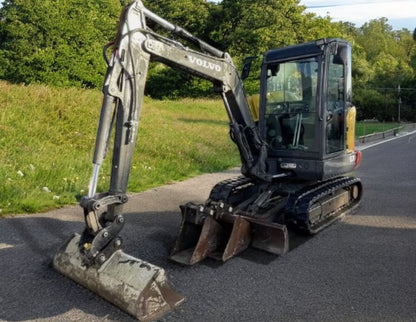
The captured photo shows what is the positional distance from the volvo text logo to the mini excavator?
0.07 feet

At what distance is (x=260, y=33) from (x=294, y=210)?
33.4 m

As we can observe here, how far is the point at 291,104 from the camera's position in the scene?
605cm

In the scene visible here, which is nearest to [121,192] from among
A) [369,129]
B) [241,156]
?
[241,156]

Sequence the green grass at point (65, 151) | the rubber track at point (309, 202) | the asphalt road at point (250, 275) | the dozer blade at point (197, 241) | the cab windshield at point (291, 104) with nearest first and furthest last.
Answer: the asphalt road at point (250, 275) → the dozer blade at point (197, 241) → the rubber track at point (309, 202) → the cab windshield at point (291, 104) → the green grass at point (65, 151)

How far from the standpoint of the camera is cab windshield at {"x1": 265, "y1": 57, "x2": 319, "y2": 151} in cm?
581

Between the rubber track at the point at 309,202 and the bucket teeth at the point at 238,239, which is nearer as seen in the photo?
the bucket teeth at the point at 238,239

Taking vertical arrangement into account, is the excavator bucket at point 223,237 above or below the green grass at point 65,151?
below

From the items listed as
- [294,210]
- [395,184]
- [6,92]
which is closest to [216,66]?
[294,210]

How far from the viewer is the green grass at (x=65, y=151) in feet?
23.6

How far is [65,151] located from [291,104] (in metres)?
5.89

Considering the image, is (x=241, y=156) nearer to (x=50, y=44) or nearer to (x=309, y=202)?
(x=309, y=202)

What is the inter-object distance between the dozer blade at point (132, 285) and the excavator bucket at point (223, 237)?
90cm

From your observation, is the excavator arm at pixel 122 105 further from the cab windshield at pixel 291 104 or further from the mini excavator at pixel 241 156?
the cab windshield at pixel 291 104

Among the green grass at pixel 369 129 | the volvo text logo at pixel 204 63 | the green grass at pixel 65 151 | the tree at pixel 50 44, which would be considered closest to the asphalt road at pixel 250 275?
the green grass at pixel 65 151
